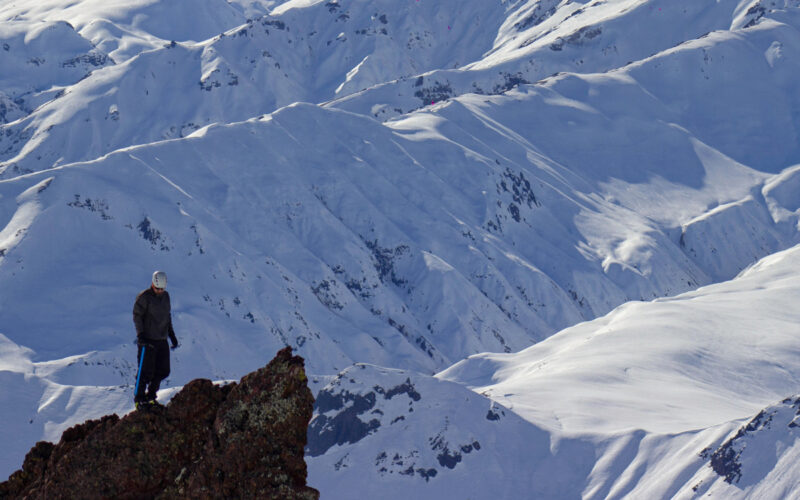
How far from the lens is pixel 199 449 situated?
1758 cm

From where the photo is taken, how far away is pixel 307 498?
16.1m

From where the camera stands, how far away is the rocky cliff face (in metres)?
16.6

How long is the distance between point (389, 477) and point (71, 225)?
5562 cm

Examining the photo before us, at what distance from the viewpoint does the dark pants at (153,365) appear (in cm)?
1950

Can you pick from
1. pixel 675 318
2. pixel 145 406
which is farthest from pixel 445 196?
pixel 145 406

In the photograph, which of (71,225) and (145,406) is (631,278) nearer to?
(71,225)

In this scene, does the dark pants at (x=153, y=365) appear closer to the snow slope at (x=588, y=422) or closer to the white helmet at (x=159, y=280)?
the white helmet at (x=159, y=280)

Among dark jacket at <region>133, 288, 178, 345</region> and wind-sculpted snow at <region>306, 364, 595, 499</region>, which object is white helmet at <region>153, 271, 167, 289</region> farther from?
wind-sculpted snow at <region>306, 364, 595, 499</region>

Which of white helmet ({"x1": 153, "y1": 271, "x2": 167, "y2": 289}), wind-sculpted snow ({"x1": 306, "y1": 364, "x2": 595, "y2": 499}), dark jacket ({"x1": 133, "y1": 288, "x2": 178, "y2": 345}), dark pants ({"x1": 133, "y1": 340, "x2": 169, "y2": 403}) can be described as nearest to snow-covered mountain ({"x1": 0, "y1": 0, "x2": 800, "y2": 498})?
wind-sculpted snow ({"x1": 306, "y1": 364, "x2": 595, "y2": 499})

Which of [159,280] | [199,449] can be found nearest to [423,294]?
[159,280]

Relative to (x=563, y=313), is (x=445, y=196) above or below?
above

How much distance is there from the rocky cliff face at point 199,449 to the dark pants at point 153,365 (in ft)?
3.76

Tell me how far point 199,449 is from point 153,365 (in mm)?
2670

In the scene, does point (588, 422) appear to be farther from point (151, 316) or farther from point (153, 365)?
point (151, 316)
